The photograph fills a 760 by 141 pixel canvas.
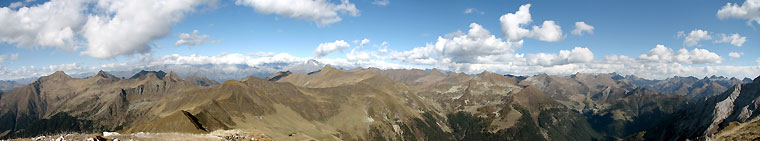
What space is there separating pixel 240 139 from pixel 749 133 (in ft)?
289

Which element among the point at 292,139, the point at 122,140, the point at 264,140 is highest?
the point at 122,140

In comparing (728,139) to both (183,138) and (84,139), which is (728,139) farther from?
(84,139)

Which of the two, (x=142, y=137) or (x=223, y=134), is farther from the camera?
(x=223, y=134)

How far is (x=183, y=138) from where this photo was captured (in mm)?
51750

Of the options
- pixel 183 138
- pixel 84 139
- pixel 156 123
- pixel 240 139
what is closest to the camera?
pixel 84 139

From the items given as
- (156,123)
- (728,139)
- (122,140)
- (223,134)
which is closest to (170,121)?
(156,123)

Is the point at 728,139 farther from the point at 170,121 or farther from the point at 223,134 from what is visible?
the point at 170,121

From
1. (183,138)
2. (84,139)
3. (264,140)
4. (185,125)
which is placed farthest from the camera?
(185,125)

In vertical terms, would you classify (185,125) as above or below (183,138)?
below

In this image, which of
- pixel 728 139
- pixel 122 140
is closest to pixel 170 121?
pixel 122 140

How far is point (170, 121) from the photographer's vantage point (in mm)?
164750

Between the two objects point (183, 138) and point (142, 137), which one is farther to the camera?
point (183, 138)

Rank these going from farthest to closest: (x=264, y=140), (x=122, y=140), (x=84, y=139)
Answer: (x=264, y=140) → (x=122, y=140) → (x=84, y=139)

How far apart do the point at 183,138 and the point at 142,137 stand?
17.7 feet
